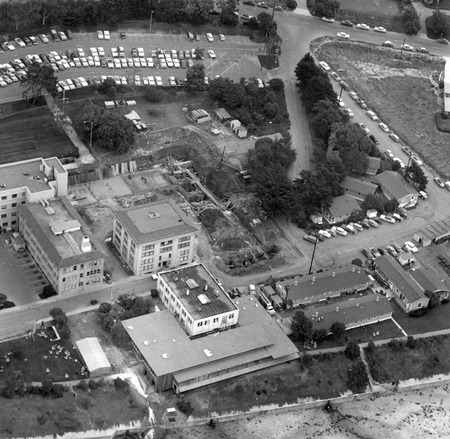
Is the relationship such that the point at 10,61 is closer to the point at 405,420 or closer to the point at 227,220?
the point at 227,220

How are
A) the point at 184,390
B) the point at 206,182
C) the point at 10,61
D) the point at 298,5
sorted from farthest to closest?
the point at 298,5
the point at 10,61
the point at 206,182
the point at 184,390

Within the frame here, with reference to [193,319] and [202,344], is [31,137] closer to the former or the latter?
[193,319]

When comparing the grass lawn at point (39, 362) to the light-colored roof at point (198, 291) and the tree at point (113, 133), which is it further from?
the tree at point (113, 133)

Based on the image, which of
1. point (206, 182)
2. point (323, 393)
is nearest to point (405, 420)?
point (323, 393)

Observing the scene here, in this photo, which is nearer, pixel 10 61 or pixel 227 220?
pixel 227 220

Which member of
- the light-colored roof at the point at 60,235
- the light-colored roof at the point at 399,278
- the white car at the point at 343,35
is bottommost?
the light-colored roof at the point at 399,278

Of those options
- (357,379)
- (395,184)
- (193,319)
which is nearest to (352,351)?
(357,379)

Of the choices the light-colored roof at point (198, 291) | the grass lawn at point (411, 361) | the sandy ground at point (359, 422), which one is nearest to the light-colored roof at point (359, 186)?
the grass lawn at point (411, 361)
